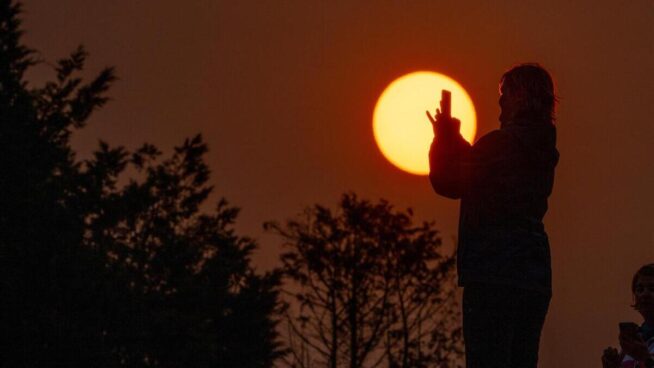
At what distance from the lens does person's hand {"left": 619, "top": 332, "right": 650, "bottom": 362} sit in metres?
6.16

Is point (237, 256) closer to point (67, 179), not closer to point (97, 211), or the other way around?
point (97, 211)

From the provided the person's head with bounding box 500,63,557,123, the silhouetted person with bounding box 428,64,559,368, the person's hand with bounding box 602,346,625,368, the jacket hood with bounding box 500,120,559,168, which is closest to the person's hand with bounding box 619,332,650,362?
the person's hand with bounding box 602,346,625,368

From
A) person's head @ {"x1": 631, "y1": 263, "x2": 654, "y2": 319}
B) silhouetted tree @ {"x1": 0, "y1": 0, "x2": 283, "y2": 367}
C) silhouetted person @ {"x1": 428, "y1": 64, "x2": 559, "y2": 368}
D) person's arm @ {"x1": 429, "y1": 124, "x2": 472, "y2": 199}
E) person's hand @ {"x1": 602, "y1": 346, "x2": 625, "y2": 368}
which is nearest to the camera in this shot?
silhouetted person @ {"x1": 428, "y1": 64, "x2": 559, "y2": 368}

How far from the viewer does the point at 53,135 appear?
132ft

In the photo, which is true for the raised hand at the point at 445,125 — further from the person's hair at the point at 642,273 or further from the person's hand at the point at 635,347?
the person's hair at the point at 642,273

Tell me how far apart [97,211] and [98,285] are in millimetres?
9320

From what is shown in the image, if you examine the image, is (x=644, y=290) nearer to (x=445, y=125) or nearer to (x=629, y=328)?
(x=629, y=328)

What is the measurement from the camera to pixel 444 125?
5.79m

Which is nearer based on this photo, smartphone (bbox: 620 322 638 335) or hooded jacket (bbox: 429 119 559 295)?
hooded jacket (bbox: 429 119 559 295)

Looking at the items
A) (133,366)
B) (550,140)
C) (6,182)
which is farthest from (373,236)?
(550,140)

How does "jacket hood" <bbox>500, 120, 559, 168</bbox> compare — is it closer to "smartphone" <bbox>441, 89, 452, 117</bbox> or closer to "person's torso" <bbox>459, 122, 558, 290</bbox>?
"person's torso" <bbox>459, 122, 558, 290</bbox>

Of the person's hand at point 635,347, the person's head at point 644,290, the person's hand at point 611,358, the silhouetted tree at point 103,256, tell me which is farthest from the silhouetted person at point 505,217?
the silhouetted tree at point 103,256

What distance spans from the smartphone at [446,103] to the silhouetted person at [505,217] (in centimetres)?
2

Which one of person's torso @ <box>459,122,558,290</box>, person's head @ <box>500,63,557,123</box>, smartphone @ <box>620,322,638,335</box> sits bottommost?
smartphone @ <box>620,322,638,335</box>
